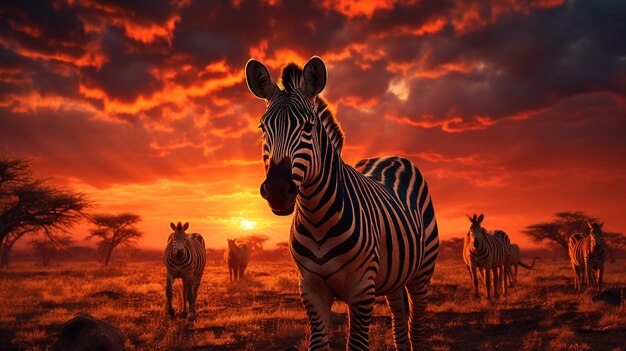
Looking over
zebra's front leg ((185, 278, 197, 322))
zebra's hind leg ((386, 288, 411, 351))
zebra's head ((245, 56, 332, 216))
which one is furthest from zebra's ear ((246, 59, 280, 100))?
zebra's front leg ((185, 278, 197, 322))

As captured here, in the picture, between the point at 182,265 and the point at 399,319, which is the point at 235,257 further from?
the point at 399,319

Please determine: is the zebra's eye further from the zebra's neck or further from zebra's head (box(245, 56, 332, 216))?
the zebra's neck

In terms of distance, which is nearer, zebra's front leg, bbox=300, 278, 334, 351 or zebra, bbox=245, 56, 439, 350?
zebra, bbox=245, 56, 439, 350

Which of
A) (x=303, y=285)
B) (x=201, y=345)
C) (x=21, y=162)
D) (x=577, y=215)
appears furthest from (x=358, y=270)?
(x=577, y=215)

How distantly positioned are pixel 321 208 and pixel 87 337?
5732 millimetres

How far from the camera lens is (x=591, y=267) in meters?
17.4

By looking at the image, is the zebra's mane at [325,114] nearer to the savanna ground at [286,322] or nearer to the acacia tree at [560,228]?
the savanna ground at [286,322]

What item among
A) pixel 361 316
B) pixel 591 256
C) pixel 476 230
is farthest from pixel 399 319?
pixel 591 256

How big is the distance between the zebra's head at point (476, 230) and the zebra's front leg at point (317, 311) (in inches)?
491

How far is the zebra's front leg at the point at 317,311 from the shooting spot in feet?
12.4

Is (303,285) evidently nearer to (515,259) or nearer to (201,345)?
(201,345)

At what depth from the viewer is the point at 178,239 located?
43.5ft

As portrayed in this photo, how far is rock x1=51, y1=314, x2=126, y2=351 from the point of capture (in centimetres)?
718

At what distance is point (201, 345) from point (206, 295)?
10063mm
